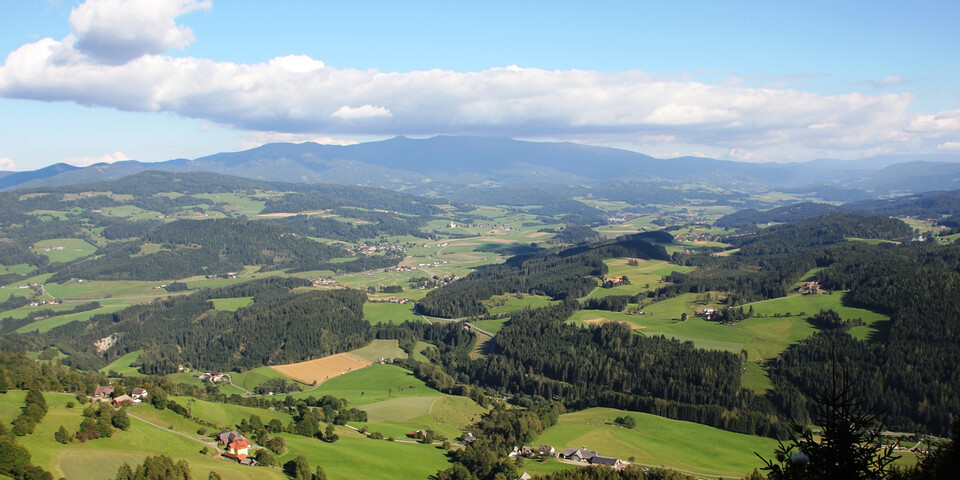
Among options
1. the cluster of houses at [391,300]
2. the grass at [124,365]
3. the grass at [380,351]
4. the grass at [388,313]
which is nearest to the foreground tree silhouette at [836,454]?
the grass at [380,351]

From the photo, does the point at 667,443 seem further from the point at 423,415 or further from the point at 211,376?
the point at 211,376

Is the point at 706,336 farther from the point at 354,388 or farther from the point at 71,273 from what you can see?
the point at 71,273

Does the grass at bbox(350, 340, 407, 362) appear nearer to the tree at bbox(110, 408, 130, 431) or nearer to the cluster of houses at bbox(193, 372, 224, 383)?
the cluster of houses at bbox(193, 372, 224, 383)

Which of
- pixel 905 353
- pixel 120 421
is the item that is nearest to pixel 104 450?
pixel 120 421

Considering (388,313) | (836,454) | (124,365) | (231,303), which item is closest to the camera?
(836,454)

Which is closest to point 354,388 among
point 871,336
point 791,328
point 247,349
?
point 247,349

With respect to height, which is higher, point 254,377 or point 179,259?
point 179,259

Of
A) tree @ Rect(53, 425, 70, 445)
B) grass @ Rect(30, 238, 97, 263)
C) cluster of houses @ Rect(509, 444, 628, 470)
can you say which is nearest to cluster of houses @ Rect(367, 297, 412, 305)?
cluster of houses @ Rect(509, 444, 628, 470)
